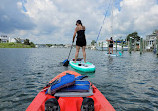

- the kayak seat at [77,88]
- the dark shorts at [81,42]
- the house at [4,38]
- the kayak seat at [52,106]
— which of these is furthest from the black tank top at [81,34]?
the house at [4,38]

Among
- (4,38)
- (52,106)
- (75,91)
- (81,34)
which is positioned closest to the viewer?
(52,106)

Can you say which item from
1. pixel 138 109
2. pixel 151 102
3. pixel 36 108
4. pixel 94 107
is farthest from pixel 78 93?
pixel 151 102

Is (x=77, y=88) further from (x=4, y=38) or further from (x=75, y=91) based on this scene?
(x=4, y=38)

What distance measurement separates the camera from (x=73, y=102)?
8.55 feet

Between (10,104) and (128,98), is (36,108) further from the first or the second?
(128,98)

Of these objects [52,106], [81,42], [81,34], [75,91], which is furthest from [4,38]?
[52,106]

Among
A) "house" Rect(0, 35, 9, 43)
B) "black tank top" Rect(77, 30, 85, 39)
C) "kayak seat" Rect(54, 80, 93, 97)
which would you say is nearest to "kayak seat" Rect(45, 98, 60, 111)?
"kayak seat" Rect(54, 80, 93, 97)

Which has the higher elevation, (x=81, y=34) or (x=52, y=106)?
(x=81, y=34)

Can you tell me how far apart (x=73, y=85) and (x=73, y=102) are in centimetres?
58

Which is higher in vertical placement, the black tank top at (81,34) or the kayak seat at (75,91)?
the black tank top at (81,34)

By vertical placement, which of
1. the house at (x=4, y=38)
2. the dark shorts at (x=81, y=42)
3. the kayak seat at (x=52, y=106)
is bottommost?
the kayak seat at (x=52, y=106)

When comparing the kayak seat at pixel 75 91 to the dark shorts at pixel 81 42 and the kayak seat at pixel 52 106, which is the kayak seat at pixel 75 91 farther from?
the dark shorts at pixel 81 42

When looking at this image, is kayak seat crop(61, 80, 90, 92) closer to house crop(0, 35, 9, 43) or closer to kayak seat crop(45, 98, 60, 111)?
kayak seat crop(45, 98, 60, 111)

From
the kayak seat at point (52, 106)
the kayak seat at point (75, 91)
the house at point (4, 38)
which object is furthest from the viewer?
the house at point (4, 38)
